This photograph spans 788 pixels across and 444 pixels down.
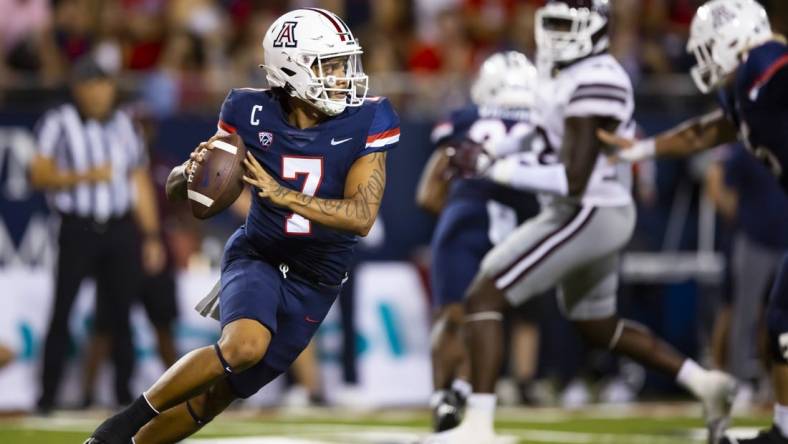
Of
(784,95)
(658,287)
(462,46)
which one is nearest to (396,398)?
(658,287)

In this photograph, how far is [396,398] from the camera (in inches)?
354

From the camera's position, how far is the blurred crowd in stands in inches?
368

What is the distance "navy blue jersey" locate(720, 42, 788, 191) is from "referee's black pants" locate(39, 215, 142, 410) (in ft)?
12.6

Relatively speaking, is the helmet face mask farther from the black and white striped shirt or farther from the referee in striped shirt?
the black and white striped shirt

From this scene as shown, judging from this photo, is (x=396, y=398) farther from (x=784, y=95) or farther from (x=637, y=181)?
(x=784, y=95)

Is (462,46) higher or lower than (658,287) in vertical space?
higher

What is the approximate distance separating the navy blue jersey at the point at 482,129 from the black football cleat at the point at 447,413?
1.01 meters

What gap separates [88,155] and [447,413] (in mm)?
2944

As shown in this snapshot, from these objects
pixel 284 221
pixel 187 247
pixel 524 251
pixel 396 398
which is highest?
pixel 284 221

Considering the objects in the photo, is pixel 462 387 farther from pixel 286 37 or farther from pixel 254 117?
pixel 286 37

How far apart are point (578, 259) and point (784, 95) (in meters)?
1.03

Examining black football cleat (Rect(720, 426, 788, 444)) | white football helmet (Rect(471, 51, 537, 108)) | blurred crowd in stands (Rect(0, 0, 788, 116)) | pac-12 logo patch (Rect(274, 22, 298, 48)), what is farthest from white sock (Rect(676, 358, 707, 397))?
blurred crowd in stands (Rect(0, 0, 788, 116))

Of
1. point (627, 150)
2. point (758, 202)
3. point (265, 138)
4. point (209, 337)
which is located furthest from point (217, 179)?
point (758, 202)

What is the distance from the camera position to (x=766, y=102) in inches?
209
